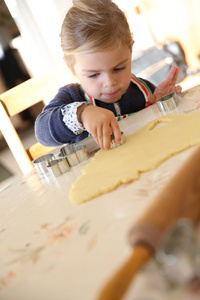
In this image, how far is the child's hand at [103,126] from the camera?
738 millimetres

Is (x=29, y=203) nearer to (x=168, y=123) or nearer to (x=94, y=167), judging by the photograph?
(x=94, y=167)

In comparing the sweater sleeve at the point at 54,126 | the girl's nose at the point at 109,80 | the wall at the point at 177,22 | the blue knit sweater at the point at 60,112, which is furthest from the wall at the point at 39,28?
the girl's nose at the point at 109,80

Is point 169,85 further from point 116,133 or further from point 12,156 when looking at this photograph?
point 12,156

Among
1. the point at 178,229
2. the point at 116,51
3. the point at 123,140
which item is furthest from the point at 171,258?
the point at 116,51

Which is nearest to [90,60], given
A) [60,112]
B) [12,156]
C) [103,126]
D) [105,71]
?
[105,71]

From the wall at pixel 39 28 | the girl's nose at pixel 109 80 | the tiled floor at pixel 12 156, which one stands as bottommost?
the tiled floor at pixel 12 156

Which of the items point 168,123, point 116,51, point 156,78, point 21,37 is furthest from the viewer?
point 21,37

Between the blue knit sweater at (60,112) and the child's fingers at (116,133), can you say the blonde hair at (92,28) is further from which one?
the child's fingers at (116,133)

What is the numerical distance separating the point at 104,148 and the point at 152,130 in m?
0.11

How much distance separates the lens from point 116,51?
0.94 meters

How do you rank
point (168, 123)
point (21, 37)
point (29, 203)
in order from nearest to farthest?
point (29, 203)
point (168, 123)
point (21, 37)

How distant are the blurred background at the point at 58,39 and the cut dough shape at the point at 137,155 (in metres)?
1.74

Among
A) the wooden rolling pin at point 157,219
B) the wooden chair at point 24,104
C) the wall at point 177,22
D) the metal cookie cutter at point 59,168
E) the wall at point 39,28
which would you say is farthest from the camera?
the wall at point 177,22

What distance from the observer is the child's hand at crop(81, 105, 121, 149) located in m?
0.74
